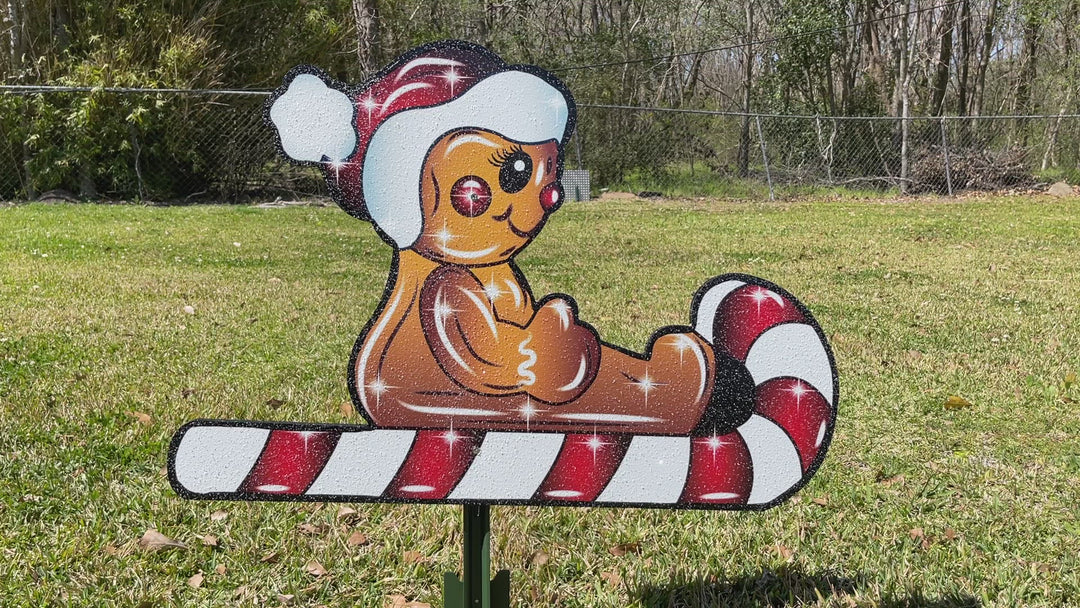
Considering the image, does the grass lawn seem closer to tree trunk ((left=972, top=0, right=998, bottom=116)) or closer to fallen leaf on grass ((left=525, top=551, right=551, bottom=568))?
fallen leaf on grass ((left=525, top=551, right=551, bottom=568))

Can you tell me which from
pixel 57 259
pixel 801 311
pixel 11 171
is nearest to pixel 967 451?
pixel 801 311

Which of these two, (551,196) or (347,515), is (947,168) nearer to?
(347,515)

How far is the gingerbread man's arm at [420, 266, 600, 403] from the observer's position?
160 cm

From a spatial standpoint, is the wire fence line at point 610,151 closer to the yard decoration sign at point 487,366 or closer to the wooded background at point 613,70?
the wooded background at point 613,70

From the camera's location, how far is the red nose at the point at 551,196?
1.60 metres

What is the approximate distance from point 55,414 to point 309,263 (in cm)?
370

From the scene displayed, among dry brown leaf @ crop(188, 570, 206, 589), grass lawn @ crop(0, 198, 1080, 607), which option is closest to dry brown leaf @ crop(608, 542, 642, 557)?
grass lawn @ crop(0, 198, 1080, 607)

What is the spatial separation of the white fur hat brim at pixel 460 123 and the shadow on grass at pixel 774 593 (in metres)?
1.19

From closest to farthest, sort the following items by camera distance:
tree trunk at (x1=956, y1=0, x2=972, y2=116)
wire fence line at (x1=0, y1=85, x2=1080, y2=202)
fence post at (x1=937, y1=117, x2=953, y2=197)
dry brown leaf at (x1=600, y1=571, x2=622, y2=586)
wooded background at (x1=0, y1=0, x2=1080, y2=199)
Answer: dry brown leaf at (x1=600, y1=571, x2=622, y2=586), wire fence line at (x1=0, y1=85, x2=1080, y2=202), wooded background at (x1=0, y1=0, x2=1080, y2=199), fence post at (x1=937, y1=117, x2=953, y2=197), tree trunk at (x1=956, y1=0, x2=972, y2=116)

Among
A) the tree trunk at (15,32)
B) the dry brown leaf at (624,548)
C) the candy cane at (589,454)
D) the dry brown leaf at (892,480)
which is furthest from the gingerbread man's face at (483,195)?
the tree trunk at (15,32)

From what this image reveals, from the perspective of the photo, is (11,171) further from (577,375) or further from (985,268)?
(577,375)

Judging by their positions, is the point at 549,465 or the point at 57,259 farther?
the point at 57,259

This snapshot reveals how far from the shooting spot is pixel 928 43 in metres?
18.5

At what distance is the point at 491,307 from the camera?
162 cm
